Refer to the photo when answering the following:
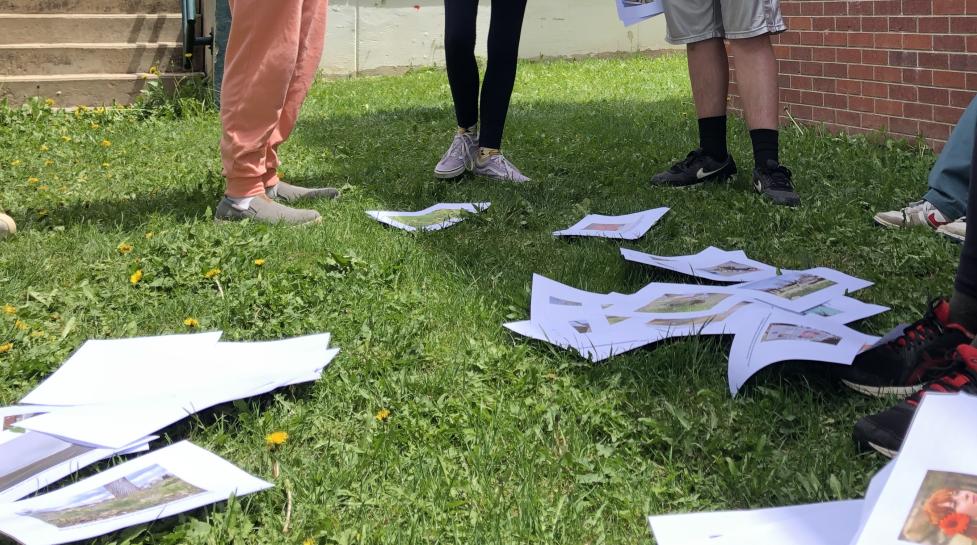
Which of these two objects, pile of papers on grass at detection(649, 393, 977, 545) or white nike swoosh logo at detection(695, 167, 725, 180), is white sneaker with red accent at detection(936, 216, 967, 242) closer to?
white nike swoosh logo at detection(695, 167, 725, 180)

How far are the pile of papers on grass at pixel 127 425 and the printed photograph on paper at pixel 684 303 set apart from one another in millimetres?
744

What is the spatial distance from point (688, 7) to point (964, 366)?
246 cm

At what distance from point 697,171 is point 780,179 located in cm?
40

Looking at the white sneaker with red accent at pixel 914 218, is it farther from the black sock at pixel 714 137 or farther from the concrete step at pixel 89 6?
the concrete step at pixel 89 6

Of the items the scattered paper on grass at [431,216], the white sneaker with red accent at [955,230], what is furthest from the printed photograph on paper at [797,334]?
the scattered paper on grass at [431,216]

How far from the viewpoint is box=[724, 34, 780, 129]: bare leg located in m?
3.57

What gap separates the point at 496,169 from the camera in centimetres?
379

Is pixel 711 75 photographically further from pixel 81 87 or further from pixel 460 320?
pixel 81 87

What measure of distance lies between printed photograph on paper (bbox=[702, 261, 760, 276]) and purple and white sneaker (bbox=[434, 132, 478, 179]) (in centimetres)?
157

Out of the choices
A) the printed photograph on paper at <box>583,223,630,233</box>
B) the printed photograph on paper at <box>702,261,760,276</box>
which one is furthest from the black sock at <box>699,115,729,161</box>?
the printed photograph on paper at <box>702,261,760,276</box>

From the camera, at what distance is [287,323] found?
222 centimetres

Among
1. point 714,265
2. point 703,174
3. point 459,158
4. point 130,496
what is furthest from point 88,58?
point 130,496

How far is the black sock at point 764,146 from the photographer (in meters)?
3.47

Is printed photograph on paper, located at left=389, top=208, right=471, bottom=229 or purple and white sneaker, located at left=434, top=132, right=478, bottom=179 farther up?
purple and white sneaker, located at left=434, top=132, right=478, bottom=179
